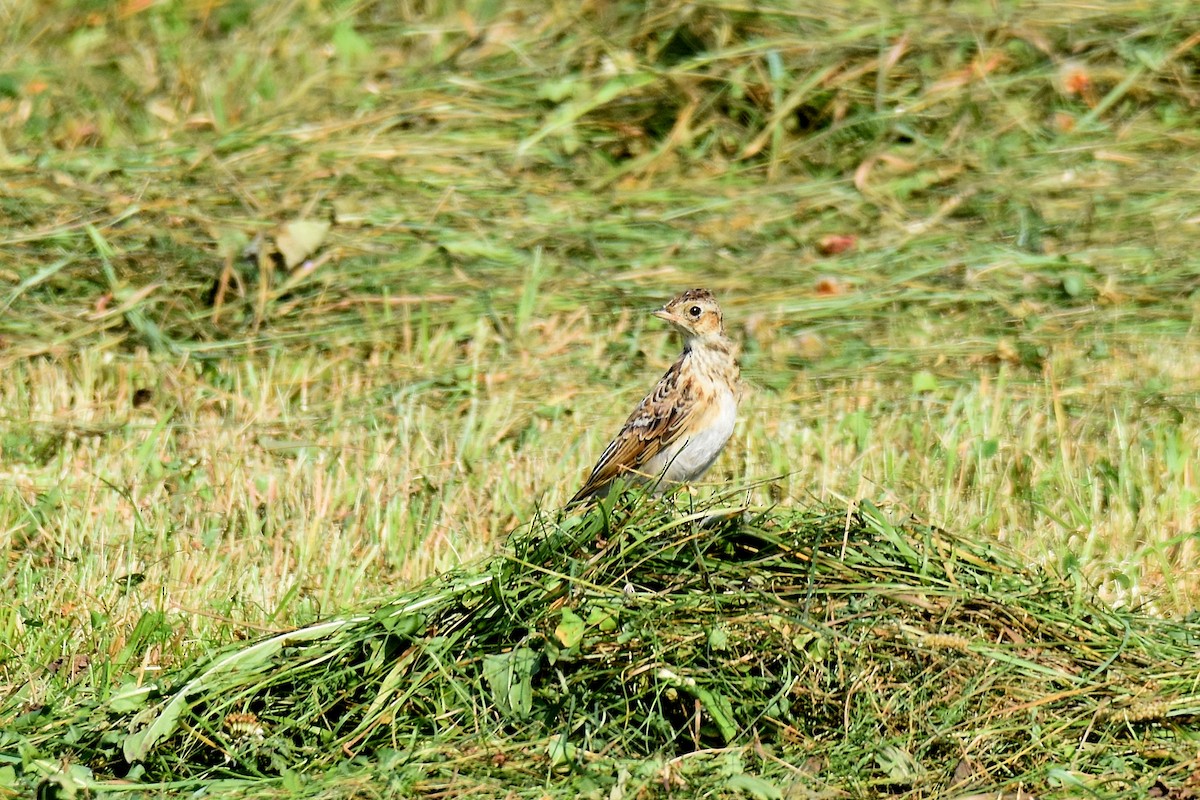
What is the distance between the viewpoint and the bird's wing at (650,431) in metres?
6.61

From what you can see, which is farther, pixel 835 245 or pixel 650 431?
pixel 835 245

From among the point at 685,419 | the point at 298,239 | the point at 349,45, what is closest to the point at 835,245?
the point at 298,239

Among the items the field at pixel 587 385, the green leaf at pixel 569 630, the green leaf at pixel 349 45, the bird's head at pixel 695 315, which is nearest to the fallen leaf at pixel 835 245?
the field at pixel 587 385

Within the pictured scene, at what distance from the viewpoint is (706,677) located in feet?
15.6

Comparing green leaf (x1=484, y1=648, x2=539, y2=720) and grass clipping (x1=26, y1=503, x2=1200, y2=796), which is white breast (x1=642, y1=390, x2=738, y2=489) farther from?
green leaf (x1=484, y1=648, x2=539, y2=720)

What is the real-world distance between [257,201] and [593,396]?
2.51m

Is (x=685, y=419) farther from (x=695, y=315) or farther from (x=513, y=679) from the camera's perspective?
(x=513, y=679)

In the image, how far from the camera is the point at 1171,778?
4625 mm

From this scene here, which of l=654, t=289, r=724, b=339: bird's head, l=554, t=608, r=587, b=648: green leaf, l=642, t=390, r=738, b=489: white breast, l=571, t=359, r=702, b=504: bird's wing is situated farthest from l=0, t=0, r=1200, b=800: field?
l=654, t=289, r=724, b=339: bird's head

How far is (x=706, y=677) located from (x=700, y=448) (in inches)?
75.5

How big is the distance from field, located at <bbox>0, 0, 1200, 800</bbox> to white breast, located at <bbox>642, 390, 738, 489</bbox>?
1.06ft

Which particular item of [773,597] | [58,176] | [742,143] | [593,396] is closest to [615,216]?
[742,143]

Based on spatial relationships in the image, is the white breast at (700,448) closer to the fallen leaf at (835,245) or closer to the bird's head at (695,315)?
the bird's head at (695,315)

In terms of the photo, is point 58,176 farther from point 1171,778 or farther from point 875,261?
point 1171,778
